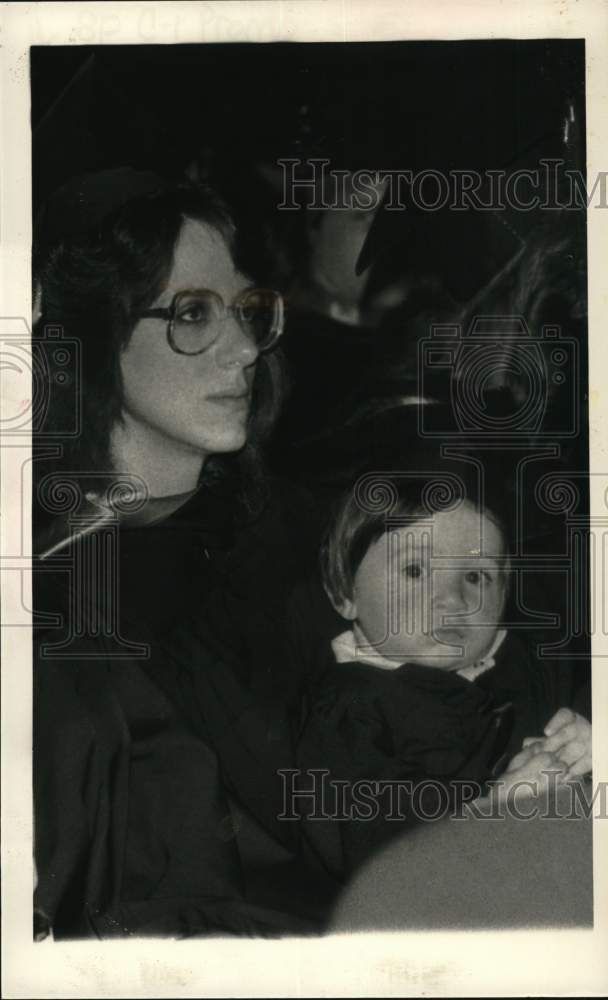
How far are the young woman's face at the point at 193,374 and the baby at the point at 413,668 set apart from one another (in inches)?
7.8

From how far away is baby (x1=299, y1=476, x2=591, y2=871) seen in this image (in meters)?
1.26

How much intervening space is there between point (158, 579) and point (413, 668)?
13.8 inches

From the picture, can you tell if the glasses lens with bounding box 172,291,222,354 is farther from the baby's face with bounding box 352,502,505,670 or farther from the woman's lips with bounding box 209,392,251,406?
the baby's face with bounding box 352,502,505,670

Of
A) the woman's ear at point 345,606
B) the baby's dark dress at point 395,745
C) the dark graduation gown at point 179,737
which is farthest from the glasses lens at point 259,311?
the baby's dark dress at point 395,745

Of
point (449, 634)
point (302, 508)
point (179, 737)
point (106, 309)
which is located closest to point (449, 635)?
point (449, 634)

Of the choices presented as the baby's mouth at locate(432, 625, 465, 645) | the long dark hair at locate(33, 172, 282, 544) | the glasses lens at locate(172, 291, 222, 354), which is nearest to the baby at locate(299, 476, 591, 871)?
the baby's mouth at locate(432, 625, 465, 645)

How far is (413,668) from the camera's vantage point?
1.26 metres

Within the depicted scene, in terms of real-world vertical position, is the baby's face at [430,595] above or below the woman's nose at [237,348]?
below

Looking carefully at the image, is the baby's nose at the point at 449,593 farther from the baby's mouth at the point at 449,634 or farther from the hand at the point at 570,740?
the hand at the point at 570,740

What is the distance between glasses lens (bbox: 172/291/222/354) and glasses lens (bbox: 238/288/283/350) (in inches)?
1.3

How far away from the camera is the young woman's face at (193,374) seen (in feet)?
4.11

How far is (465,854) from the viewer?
Answer: 126cm

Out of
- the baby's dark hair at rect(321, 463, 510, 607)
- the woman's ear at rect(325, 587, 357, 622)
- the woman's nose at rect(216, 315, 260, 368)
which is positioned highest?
the woman's nose at rect(216, 315, 260, 368)

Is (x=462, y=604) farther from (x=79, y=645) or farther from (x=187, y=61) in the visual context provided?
(x=187, y=61)
